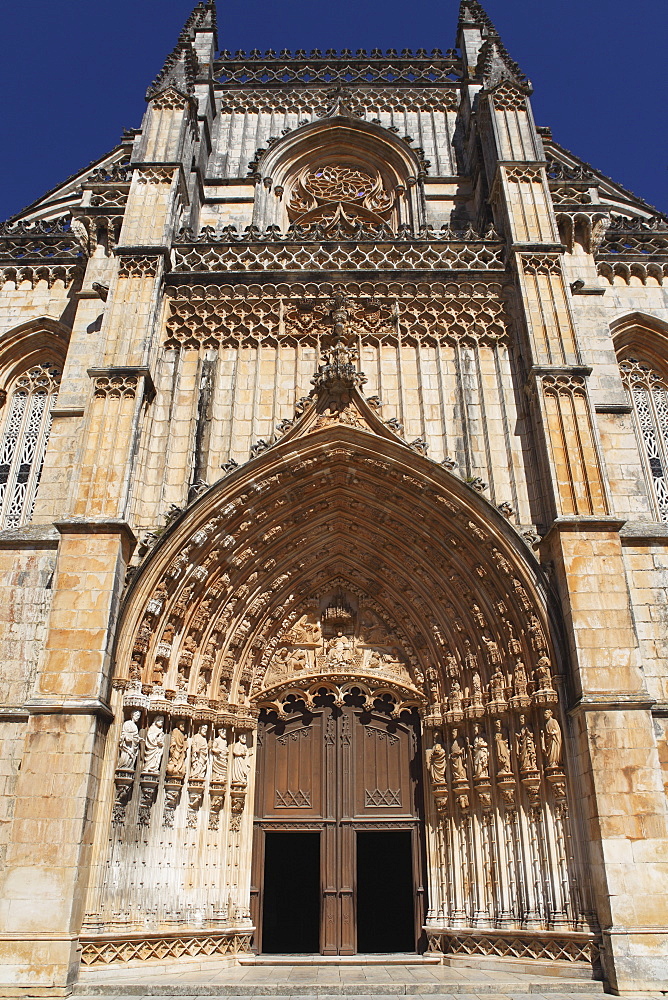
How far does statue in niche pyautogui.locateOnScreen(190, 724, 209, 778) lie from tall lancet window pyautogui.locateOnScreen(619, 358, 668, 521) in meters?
7.95

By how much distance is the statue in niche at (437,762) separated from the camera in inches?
408

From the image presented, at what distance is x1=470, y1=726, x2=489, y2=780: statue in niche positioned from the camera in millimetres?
9858

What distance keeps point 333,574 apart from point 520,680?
337cm

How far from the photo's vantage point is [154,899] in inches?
357

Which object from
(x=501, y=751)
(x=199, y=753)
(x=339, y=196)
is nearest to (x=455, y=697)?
(x=501, y=751)

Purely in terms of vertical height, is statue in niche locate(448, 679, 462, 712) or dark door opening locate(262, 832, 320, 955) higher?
statue in niche locate(448, 679, 462, 712)

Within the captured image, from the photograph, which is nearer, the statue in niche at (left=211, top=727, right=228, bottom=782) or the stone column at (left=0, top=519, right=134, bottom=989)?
the stone column at (left=0, top=519, right=134, bottom=989)

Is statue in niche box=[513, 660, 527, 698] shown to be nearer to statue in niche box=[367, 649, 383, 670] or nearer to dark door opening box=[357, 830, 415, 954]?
statue in niche box=[367, 649, 383, 670]

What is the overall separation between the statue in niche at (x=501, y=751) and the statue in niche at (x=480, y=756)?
0.55ft

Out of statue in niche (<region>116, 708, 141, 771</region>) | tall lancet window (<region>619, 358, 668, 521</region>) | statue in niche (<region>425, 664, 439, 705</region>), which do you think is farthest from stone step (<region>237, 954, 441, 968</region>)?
tall lancet window (<region>619, 358, 668, 521</region>)

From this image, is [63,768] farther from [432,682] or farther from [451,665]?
[451,665]

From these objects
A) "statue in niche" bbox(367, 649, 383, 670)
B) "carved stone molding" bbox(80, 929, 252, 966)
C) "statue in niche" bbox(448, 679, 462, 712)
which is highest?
"statue in niche" bbox(367, 649, 383, 670)

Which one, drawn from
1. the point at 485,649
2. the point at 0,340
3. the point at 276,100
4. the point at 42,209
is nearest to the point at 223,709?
the point at 485,649

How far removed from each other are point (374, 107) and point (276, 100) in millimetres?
2476
